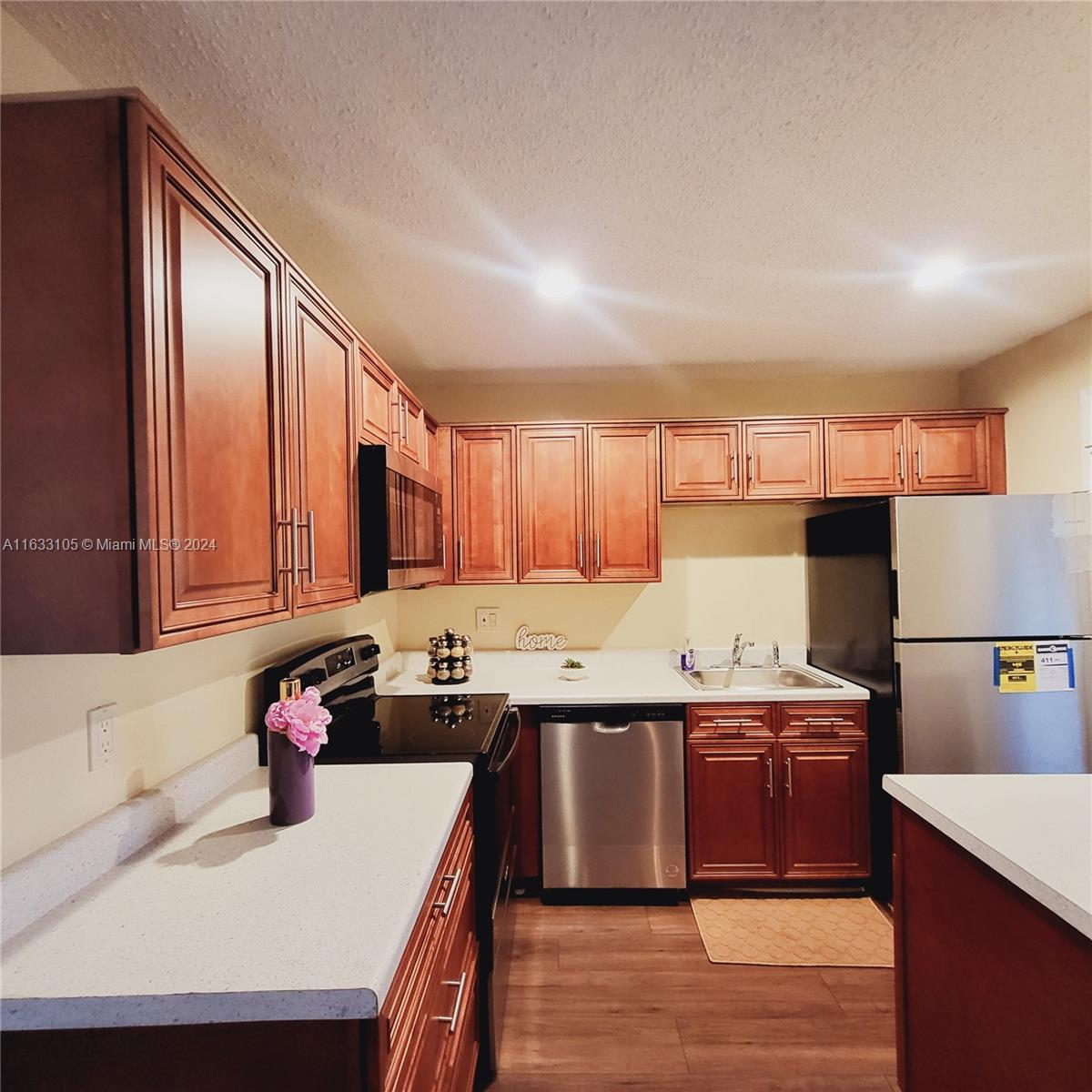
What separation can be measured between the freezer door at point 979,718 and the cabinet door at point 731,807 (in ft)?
1.87

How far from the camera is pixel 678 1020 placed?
1904mm

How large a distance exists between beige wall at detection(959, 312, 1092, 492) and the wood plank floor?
217 centimetres

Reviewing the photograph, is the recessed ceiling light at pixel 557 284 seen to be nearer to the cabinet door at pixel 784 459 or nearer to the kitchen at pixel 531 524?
the kitchen at pixel 531 524

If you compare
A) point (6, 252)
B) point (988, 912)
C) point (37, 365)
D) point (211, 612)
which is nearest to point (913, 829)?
point (988, 912)

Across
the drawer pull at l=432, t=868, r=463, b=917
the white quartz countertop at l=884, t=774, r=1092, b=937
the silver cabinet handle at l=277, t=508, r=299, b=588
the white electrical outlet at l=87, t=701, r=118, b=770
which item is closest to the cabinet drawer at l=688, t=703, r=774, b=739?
the white quartz countertop at l=884, t=774, r=1092, b=937

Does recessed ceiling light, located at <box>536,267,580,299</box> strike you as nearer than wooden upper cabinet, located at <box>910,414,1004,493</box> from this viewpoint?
Yes

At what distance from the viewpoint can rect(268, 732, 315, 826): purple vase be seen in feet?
4.23

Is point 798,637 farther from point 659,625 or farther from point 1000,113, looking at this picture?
point 1000,113

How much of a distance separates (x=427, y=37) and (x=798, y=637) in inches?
119

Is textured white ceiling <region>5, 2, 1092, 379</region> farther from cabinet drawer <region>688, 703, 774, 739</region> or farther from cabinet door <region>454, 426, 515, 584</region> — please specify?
cabinet drawer <region>688, 703, 774, 739</region>

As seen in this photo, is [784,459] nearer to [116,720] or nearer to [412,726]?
[412,726]

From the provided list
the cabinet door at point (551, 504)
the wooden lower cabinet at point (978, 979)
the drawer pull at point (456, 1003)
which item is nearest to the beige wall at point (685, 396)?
the cabinet door at point (551, 504)

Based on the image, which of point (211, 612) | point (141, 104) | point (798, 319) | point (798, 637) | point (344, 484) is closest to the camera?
point (141, 104)

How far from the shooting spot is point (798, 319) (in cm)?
252
